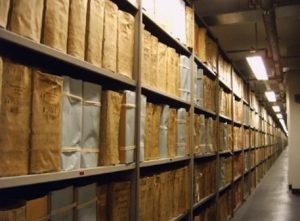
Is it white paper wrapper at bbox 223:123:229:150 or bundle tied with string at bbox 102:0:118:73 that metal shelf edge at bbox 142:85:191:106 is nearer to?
bundle tied with string at bbox 102:0:118:73

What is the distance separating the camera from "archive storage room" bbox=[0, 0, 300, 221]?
126cm

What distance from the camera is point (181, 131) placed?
9.61 ft

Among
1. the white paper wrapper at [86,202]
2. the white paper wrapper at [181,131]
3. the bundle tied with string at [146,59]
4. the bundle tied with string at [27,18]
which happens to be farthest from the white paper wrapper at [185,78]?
the bundle tied with string at [27,18]

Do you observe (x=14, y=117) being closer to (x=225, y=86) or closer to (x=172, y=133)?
(x=172, y=133)

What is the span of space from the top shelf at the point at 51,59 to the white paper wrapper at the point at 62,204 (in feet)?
1.69

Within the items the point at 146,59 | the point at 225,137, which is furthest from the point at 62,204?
the point at 225,137

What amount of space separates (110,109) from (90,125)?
0.56ft

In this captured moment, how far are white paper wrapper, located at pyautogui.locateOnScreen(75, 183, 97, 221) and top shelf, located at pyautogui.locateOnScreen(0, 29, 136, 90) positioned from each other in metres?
0.53

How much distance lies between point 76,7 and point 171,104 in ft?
5.31

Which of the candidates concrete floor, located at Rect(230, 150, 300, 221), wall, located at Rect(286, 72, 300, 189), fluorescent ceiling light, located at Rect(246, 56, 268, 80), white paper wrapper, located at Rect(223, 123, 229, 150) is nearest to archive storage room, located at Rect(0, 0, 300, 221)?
white paper wrapper, located at Rect(223, 123, 229, 150)

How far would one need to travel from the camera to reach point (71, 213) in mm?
1553

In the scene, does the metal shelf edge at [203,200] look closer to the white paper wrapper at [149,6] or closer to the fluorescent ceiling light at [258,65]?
the white paper wrapper at [149,6]

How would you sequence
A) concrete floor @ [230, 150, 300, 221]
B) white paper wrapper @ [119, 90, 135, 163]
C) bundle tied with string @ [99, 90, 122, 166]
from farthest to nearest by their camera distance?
concrete floor @ [230, 150, 300, 221] < white paper wrapper @ [119, 90, 135, 163] < bundle tied with string @ [99, 90, 122, 166]

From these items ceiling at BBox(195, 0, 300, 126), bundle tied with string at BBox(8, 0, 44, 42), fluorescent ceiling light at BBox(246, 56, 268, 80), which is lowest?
bundle tied with string at BBox(8, 0, 44, 42)
